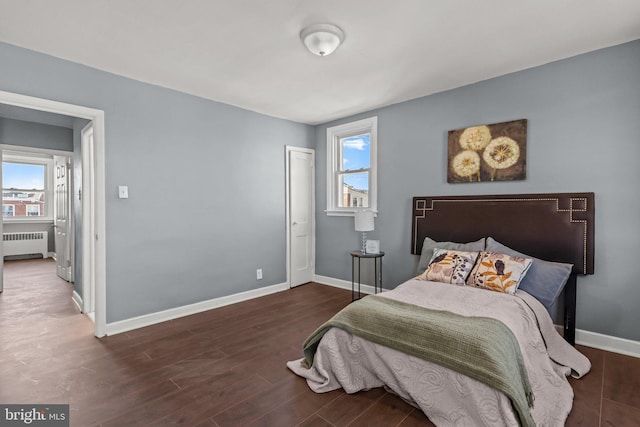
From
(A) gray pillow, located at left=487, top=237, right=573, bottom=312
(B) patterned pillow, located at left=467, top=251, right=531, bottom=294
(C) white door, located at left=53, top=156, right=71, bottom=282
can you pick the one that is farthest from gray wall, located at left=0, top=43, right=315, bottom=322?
(A) gray pillow, located at left=487, top=237, right=573, bottom=312

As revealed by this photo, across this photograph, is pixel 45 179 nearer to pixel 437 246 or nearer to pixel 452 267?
pixel 437 246

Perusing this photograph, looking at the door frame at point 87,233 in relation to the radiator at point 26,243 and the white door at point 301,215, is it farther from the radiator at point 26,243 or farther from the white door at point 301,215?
the radiator at point 26,243

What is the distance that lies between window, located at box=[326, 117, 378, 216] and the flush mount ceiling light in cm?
191

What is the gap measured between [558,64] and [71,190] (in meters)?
6.09

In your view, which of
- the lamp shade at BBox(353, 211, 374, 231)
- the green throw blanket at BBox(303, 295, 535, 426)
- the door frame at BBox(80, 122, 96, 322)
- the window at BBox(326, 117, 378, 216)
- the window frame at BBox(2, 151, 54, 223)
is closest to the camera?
the green throw blanket at BBox(303, 295, 535, 426)

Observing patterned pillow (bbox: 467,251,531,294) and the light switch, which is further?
the light switch

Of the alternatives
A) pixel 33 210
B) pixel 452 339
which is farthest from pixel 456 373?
pixel 33 210

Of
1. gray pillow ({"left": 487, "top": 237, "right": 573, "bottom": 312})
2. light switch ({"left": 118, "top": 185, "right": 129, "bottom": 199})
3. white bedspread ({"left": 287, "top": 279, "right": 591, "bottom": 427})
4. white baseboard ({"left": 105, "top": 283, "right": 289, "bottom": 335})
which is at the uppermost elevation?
light switch ({"left": 118, "top": 185, "right": 129, "bottom": 199})

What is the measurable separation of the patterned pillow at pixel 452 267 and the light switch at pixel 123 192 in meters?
3.03

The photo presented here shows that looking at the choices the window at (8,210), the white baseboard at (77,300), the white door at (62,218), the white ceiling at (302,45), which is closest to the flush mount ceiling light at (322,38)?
the white ceiling at (302,45)

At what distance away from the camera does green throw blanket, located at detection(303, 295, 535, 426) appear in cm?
163

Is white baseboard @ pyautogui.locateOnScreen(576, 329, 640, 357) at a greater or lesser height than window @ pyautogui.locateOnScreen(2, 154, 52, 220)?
lesser

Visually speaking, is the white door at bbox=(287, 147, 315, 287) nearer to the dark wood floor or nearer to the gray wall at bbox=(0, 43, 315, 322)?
the gray wall at bbox=(0, 43, 315, 322)

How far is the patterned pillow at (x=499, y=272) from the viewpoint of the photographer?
2586mm
